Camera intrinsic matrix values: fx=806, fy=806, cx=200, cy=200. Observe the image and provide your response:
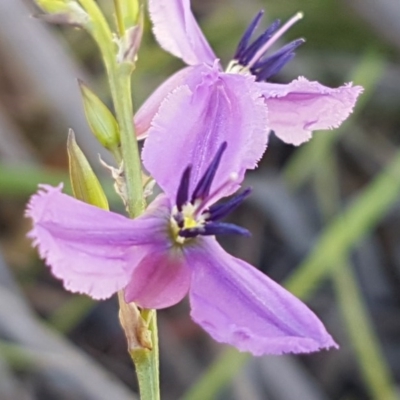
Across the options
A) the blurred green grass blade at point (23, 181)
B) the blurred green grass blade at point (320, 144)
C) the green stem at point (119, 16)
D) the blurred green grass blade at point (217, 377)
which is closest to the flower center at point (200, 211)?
the green stem at point (119, 16)

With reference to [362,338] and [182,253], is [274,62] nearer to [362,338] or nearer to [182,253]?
[182,253]

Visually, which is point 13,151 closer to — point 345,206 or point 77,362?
point 77,362

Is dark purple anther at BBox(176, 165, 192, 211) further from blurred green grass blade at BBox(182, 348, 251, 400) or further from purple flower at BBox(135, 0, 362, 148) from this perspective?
blurred green grass blade at BBox(182, 348, 251, 400)

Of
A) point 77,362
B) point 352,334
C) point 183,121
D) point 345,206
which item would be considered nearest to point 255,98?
point 183,121

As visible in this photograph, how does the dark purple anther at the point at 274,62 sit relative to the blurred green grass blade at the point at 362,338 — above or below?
above

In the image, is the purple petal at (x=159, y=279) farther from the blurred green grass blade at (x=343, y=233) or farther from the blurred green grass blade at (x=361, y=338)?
the blurred green grass blade at (x=361, y=338)
